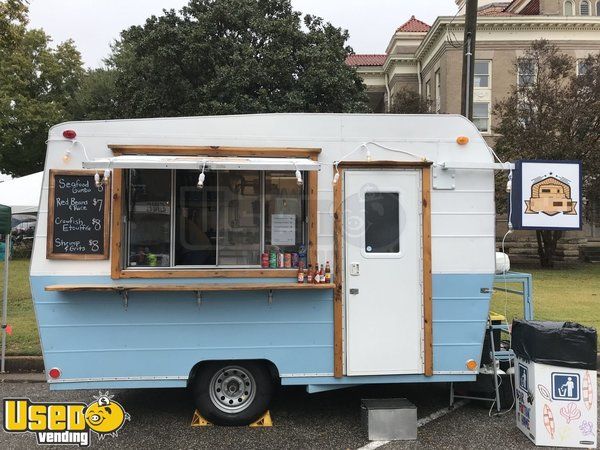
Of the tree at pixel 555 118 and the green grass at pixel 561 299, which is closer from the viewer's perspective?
the green grass at pixel 561 299

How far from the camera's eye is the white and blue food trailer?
424 cm

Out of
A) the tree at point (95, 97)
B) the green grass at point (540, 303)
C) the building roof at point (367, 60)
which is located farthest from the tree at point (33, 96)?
the building roof at point (367, 60)

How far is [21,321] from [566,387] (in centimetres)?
751

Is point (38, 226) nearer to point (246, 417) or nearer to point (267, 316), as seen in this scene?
point (267, 316)

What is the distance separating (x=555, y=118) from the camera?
50.4ft

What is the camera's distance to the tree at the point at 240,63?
15523mm

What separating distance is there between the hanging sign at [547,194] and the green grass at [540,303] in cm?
294

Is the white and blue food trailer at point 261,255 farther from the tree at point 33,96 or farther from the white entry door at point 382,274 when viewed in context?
the tree at point 33,96

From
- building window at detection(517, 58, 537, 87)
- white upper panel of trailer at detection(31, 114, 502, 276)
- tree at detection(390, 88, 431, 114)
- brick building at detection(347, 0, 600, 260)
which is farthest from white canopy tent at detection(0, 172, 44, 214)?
brick building at detection(347, 0, 600, 260)

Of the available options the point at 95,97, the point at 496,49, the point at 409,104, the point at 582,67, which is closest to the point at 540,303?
the point at 409,104

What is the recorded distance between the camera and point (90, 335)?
4.23 m

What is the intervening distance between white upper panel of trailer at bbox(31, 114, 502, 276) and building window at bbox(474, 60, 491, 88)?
67.0ft

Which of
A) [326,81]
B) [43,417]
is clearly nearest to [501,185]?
[326,81]

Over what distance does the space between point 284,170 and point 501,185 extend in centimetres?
1265
